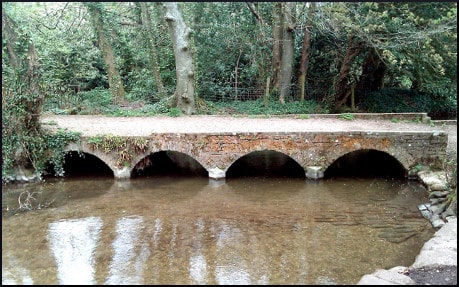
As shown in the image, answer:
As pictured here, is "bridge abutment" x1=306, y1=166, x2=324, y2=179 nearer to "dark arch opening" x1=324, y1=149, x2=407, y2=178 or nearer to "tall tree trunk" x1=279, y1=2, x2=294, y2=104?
"dark arch opening" x1=324, y1=149, x2=407, y2=178

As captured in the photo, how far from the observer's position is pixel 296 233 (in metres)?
8.19

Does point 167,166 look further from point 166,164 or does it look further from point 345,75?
point 345,75

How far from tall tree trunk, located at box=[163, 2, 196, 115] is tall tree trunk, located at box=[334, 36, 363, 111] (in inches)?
243

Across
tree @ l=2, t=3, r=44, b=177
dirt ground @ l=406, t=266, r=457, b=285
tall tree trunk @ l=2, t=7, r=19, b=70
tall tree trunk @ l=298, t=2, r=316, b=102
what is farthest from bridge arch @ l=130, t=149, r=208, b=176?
dirt ground @ l=406, t=266, r=457, b=285

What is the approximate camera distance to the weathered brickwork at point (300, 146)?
11.2 metres

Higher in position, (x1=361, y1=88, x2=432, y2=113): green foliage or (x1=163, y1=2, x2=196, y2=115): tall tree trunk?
(x1=163, y1=2, x2=196, y2=115): tall tree trunk

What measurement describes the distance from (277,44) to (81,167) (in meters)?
9.89

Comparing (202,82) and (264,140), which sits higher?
(202,82)

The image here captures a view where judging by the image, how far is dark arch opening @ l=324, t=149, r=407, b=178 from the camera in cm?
1224

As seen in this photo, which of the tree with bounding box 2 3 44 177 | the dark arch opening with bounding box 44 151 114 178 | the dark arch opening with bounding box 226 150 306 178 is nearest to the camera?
the tree with bounding box 2 3 44 177

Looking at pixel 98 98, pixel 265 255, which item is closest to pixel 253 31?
pixel 98 98

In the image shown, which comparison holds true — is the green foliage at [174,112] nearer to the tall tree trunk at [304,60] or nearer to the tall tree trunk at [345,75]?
the tall tree trunk at [304,60]

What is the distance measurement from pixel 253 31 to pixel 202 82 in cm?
319

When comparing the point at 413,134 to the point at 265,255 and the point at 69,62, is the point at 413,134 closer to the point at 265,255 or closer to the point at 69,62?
the point at 265,255
